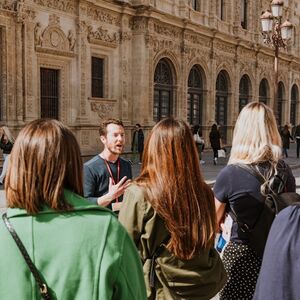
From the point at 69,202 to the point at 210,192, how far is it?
3.98ft

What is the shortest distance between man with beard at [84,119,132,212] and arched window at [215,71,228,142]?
24123mm

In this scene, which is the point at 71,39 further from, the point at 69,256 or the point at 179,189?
the point at 69,256

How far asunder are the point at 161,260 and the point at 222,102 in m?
27.0

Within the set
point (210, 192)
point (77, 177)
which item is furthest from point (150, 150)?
point (77, 177)

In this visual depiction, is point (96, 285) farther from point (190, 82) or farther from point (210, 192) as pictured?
point (190, 82)

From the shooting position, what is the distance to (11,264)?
71.6 inches

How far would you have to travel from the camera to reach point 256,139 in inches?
140

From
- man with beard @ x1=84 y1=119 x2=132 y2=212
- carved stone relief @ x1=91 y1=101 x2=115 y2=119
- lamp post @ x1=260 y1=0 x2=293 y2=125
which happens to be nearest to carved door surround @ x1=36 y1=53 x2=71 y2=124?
carved stone relief @ x1=91 y1=101 x2=115 y2=119

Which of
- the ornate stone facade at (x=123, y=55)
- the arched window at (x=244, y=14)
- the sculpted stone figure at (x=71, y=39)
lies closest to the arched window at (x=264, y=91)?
the ornate stone facade at (x=123, y=55)

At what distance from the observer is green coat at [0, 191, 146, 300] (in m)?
1.82

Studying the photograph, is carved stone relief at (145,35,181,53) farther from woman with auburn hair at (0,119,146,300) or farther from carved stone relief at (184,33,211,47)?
woman with auburn hair at (0,119,146,300)

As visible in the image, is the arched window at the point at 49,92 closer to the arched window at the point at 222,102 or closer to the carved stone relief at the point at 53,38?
the carved stone relief at the point at 53,38

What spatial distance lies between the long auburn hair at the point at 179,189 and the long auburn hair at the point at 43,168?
2.85 feet

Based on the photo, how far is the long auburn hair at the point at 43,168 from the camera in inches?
74.4
